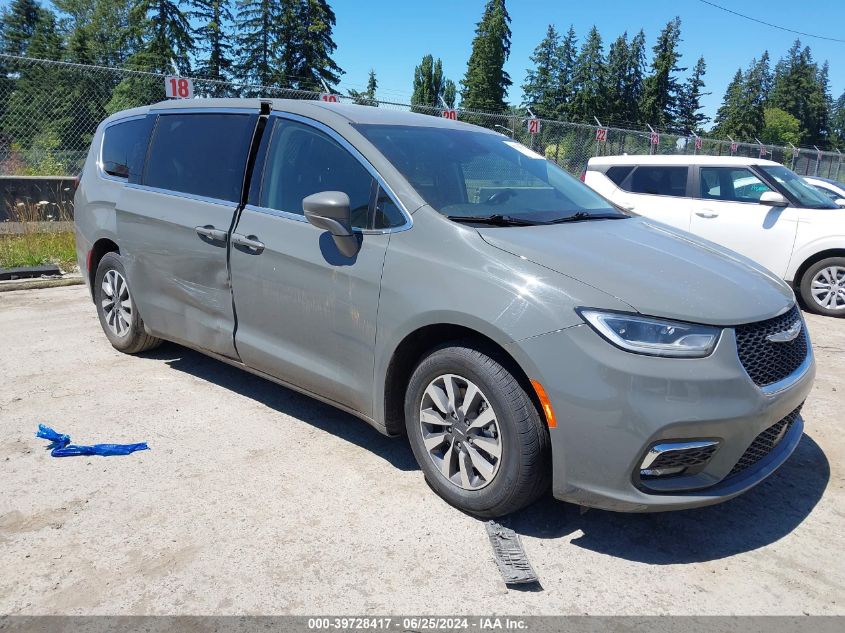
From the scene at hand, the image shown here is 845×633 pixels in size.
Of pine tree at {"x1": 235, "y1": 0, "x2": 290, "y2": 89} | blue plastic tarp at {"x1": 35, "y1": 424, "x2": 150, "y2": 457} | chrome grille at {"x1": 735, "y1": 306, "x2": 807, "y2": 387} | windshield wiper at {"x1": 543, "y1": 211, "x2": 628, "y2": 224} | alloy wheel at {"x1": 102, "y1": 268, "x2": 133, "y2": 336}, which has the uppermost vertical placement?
pine tree at {"x1": 235, "y1": 0, "x2": 290, "y2": 89}

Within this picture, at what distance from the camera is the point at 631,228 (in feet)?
11.5

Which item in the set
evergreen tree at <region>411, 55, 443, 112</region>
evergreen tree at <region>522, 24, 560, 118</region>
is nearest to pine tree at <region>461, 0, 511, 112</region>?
evergreen tree at <region>522, 24, 560, 118</region>

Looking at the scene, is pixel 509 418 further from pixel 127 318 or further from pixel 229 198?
pixel 127 318

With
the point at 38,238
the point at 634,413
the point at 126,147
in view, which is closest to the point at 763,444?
the point at 634,413

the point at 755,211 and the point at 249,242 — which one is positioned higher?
the point at 755,211

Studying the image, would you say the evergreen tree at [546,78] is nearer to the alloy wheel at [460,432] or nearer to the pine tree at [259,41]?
the pine tree at [259,41]

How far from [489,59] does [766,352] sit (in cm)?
6855

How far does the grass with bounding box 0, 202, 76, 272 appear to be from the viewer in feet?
27.2

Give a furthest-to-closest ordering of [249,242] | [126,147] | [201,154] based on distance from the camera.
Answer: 1. [126,147]
2. [201,154]
3. [249,242]

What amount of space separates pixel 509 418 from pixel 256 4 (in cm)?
4767

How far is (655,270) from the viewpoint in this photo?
285 cm

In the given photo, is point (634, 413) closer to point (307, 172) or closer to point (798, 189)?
point (307, 172)

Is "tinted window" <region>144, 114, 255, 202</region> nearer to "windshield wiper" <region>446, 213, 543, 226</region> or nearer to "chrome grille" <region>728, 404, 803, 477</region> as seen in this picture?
"windshield wiper" <region>446, 213, 543, 226</region>

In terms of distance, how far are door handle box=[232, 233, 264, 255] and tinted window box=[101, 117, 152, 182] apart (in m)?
1.34
